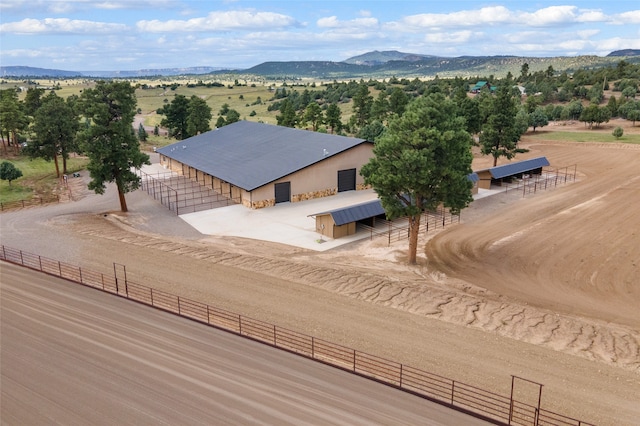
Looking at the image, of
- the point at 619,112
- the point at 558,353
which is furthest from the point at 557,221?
the point at 619,112

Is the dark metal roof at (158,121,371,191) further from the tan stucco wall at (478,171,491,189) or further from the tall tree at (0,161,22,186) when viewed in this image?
the tall tree at (0,161,22,186)

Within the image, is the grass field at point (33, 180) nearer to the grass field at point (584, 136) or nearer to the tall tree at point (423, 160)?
the tall tree at point (423, 160)

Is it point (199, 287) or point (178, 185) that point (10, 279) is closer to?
point (199, 287)

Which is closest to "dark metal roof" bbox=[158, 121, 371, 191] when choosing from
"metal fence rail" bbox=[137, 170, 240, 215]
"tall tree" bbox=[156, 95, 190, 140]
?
"metal fence rail" bbox=[137, 170, 240, 215]

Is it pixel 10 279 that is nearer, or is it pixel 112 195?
pixel 10 279

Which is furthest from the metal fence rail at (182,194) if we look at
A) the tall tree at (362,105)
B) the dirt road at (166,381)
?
the tall tree at (362,105)

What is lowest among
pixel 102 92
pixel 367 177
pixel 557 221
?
pixel 557 221

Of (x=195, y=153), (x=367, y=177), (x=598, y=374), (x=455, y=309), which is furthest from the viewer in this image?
(x=195, y=153)
